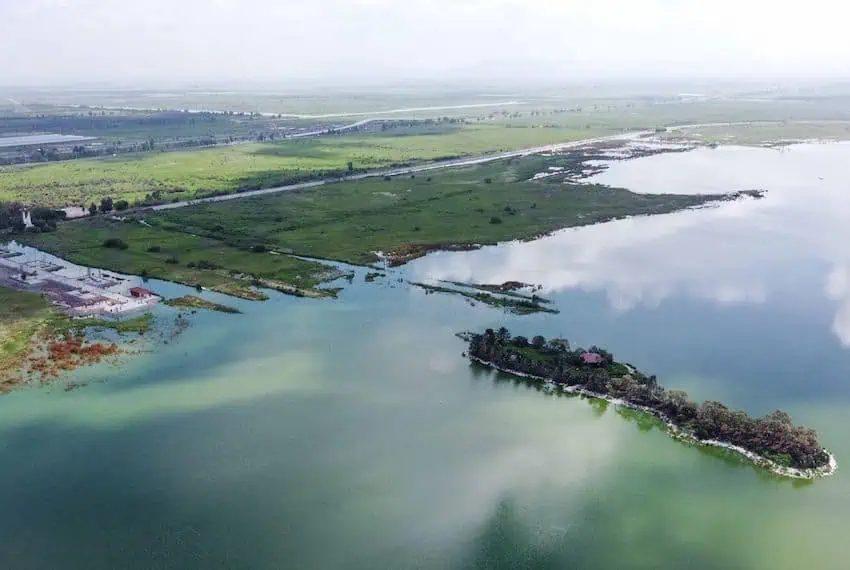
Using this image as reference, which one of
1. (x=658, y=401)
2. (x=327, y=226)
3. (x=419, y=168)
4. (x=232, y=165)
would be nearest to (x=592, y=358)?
(x=658, y=401)

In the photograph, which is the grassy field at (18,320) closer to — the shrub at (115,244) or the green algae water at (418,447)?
the green algae water at (418,447)

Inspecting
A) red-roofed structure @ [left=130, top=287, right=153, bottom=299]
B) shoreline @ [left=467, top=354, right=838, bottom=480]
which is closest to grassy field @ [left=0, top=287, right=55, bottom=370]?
red-roofed structure @ [left=130, top=287, right=153, bottom=299]

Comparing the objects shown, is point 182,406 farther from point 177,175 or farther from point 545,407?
point 177,175

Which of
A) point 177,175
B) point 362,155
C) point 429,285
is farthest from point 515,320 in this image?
point 362,155

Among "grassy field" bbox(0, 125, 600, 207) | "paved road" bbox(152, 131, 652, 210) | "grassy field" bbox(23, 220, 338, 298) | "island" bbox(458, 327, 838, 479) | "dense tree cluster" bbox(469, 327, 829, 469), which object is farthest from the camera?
"grassy field" bbox(0, 125, 600, 207)

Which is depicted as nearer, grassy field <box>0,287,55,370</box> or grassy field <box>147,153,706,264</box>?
grassy field <box>0,287,55,370</box>

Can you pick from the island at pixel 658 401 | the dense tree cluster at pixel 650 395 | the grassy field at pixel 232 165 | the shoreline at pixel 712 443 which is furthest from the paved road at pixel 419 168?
the shoreline at pixel 712 443

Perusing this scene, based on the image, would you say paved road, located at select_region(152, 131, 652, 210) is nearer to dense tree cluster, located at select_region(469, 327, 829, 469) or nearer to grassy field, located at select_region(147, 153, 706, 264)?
grassy field, located at select_region(147, 153, 706, 264)
